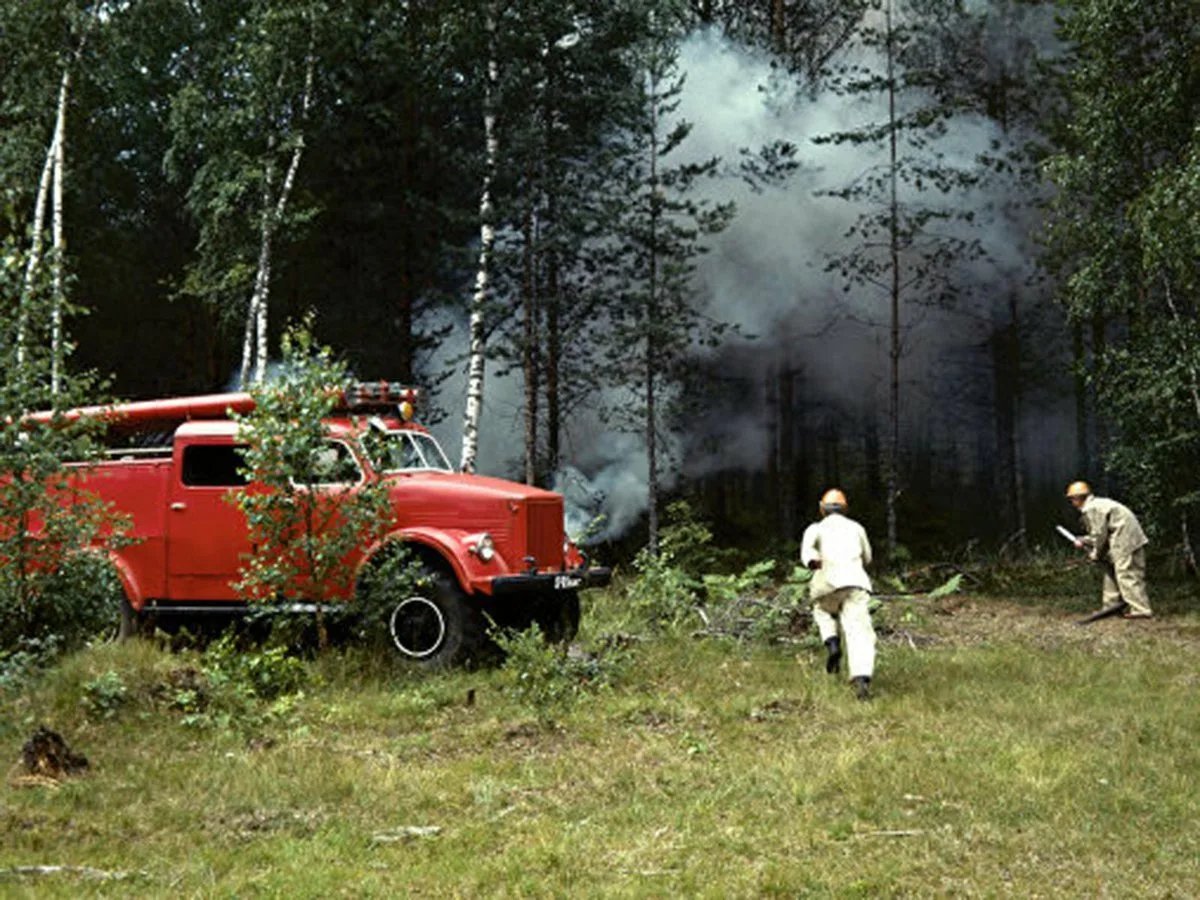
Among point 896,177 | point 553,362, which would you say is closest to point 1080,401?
point 896,177

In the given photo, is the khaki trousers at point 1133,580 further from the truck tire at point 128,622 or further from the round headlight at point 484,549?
the truck tire at point 128,622

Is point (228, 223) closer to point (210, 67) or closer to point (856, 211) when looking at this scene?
point (210, 67)

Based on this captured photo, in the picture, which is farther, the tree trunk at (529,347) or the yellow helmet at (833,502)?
the tree trunk at (529,347)

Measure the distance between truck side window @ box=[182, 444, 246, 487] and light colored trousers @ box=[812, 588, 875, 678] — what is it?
637cm

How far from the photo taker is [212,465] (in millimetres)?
12398

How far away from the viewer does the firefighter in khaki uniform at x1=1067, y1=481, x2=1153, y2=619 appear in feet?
51.9

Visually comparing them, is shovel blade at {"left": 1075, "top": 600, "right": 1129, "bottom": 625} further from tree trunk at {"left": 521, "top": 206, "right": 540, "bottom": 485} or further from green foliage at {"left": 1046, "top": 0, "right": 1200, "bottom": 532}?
tree trunk at {"left": 521, "top": 206, "right": 540, "bottom": 485}

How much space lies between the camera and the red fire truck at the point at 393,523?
1134cm

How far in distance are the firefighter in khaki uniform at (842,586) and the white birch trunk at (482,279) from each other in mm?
10020

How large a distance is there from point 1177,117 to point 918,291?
1234 cm

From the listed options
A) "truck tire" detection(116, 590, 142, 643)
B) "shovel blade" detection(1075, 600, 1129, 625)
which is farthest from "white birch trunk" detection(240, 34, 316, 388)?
"shovel blade" detection(1075, 600, 1129, 625)

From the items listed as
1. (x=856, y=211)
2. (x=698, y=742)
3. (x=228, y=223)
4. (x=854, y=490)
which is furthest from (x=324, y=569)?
(x=854, y=490)

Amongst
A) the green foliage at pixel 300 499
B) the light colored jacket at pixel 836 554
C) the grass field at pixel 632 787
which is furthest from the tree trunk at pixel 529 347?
the light colored jacket at pixel 836 554

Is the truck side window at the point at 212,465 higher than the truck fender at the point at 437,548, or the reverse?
the truck side window at the point at 212,465
